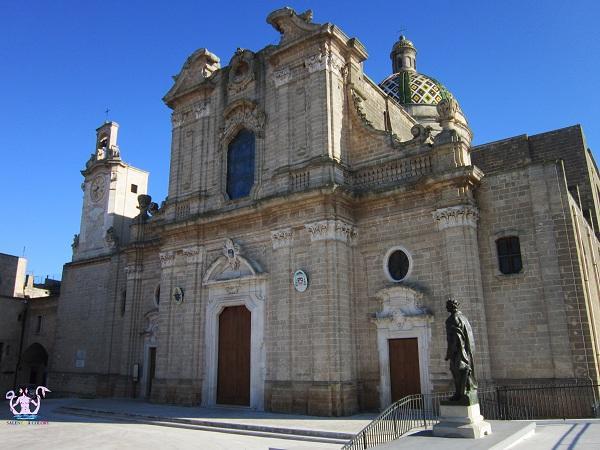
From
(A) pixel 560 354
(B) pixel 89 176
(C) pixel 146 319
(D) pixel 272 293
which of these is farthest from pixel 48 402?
(A) pixel 560 354

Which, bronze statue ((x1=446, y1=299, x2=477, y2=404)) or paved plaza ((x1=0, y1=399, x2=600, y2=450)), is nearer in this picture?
bronze statue ((x1=446, y1=299, x2=477, y2=404))

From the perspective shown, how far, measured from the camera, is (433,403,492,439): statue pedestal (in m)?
9.30

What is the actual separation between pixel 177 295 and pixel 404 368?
911 centimetres

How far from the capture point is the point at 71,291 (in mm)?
26703

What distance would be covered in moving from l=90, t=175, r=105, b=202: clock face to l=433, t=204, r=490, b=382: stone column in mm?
19157

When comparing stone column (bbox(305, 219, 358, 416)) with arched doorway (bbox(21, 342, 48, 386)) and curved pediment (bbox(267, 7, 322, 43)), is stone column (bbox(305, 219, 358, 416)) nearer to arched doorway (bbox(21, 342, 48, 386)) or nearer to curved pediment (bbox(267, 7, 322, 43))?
curved pediment (bbox(267, 7, 322, 43))

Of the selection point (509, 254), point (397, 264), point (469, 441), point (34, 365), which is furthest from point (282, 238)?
point (34, 365)

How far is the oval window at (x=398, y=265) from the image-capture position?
624 inches

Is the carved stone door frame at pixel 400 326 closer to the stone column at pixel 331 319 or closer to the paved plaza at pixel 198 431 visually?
the stone column at pixel 331 319

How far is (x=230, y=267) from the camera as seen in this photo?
61.3 feet

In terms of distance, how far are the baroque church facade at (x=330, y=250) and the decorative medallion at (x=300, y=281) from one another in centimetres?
7

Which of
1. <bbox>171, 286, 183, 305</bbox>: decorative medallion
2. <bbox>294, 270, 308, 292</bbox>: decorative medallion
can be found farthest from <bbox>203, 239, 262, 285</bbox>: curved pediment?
<bbox>294, 270, 308, 292</bbox>: decorative medallion

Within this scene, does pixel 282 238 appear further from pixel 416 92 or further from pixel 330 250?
pixel 416 92

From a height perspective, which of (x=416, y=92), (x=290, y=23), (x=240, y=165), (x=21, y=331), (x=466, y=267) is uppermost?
(x=416, y=92)
